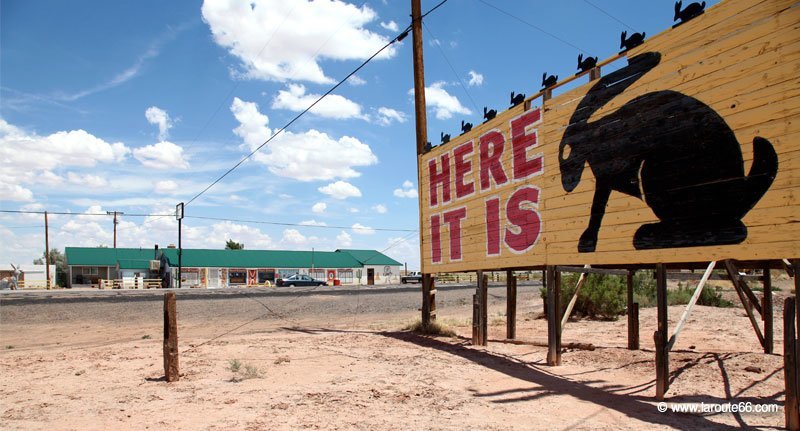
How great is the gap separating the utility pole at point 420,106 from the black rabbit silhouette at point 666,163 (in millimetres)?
7097

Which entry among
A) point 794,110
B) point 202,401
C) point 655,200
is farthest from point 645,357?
point 202,401

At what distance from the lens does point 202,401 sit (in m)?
7.91

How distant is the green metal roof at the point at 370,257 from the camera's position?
8056cm

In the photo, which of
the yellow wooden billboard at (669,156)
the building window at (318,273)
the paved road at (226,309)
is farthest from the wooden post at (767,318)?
the building window at (318,273)

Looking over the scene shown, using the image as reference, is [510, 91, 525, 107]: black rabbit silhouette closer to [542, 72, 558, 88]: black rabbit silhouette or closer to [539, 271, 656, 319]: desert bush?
[542, 72, 558, 88]: black rabbit silhouette

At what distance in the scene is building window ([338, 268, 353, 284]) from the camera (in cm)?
7525

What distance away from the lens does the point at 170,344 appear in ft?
30.8

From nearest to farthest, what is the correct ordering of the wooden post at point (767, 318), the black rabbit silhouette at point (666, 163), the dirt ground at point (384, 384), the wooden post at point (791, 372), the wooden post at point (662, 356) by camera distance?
1. the wooden post at point (791, 372)
2. the dirt ground at point (384, 384)
3. the black rabbit silhouette at point (666, 163)
4. the wooden post at point (662, 356)
5. the wooden post at point (767, 318)

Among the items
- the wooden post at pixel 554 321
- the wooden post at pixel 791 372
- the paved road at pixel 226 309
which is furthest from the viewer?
the paved road at pixel 226 309

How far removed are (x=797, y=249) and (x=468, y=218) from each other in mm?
8196

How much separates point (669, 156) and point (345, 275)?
69179mm

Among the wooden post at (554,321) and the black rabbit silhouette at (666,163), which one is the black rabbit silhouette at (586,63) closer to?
the black rabbit silhouette at (666,163)

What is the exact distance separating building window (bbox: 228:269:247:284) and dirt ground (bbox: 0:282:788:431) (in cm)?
5398

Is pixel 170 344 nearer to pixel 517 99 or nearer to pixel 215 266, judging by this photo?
pixel 517 99
